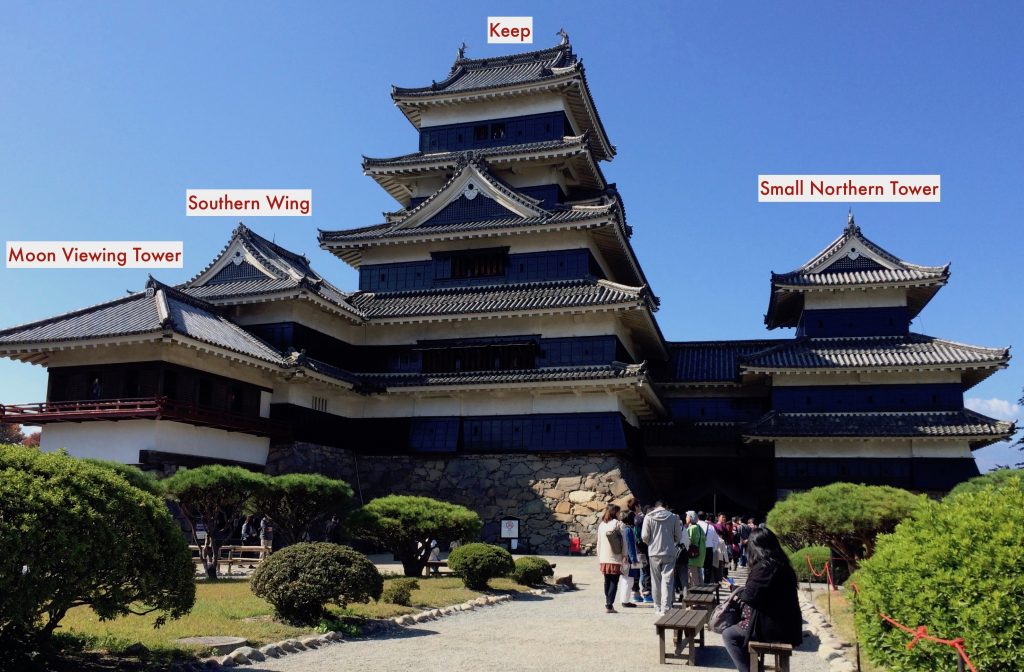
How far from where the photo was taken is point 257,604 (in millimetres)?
15172

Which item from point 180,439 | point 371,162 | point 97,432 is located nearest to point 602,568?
point 180,439

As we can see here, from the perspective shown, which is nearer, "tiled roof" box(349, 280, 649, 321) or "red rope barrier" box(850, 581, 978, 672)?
"red rope barrier" box(850, 581, 978, 672)

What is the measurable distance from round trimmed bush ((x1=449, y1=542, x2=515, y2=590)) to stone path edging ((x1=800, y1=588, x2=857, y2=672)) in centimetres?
692

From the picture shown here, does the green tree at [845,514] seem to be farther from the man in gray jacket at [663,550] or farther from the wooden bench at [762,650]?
the wooden bench at [762,650]

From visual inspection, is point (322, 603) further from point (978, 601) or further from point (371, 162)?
point (371, 162)

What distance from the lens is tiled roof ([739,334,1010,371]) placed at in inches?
1304

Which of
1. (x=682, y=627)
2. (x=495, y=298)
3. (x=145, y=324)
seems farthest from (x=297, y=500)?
(x=495, y=298)

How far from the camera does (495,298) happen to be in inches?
1366

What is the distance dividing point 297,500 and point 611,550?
30.7 ft

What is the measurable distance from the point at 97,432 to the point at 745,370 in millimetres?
24715

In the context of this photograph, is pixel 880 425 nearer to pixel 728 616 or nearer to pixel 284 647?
pixel 728 616

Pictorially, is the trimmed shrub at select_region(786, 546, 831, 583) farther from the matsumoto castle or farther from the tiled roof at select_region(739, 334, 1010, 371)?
the tiled roof at select_region(739, 334, 1010, 371)

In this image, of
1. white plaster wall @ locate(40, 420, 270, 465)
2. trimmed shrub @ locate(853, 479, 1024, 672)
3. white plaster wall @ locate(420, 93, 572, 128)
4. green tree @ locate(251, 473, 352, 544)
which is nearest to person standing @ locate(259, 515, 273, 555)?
white plaster wall @ locate(40, 420, 270, 465)

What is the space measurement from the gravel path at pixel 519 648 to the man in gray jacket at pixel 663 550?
72 cm
